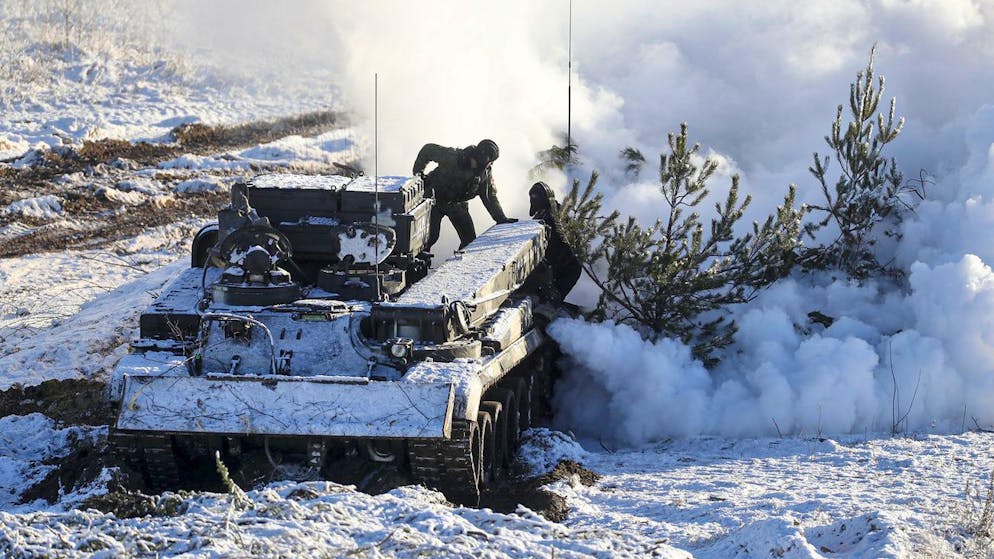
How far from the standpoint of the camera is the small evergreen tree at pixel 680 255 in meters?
13.1

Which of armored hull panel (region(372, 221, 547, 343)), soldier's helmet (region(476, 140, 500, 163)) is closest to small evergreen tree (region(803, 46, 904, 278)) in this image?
armored hull panel (region(372, 221, 547, 343))

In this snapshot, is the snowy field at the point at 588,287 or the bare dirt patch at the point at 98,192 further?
the bare dirt patch at the point at 98,192

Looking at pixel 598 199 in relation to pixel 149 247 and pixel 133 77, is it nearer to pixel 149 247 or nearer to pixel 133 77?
pixel 149 247

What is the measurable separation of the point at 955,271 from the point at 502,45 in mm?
12782

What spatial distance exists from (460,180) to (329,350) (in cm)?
474

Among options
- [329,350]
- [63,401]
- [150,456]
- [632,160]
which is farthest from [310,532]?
[632,160]

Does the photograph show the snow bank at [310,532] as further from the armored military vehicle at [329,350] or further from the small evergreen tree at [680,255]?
the small evergreen tree at [680,255]

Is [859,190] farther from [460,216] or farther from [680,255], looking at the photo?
[460,216]

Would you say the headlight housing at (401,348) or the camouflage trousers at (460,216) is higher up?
the camouflage trousers at (460,216)

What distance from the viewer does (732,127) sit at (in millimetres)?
21141

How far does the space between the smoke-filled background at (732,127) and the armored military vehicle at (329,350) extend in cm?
194

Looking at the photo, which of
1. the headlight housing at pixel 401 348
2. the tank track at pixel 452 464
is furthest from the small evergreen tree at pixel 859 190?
the tank track at pixel 452 464

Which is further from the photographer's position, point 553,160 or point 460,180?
point 553,160

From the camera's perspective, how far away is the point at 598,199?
43.9ft
